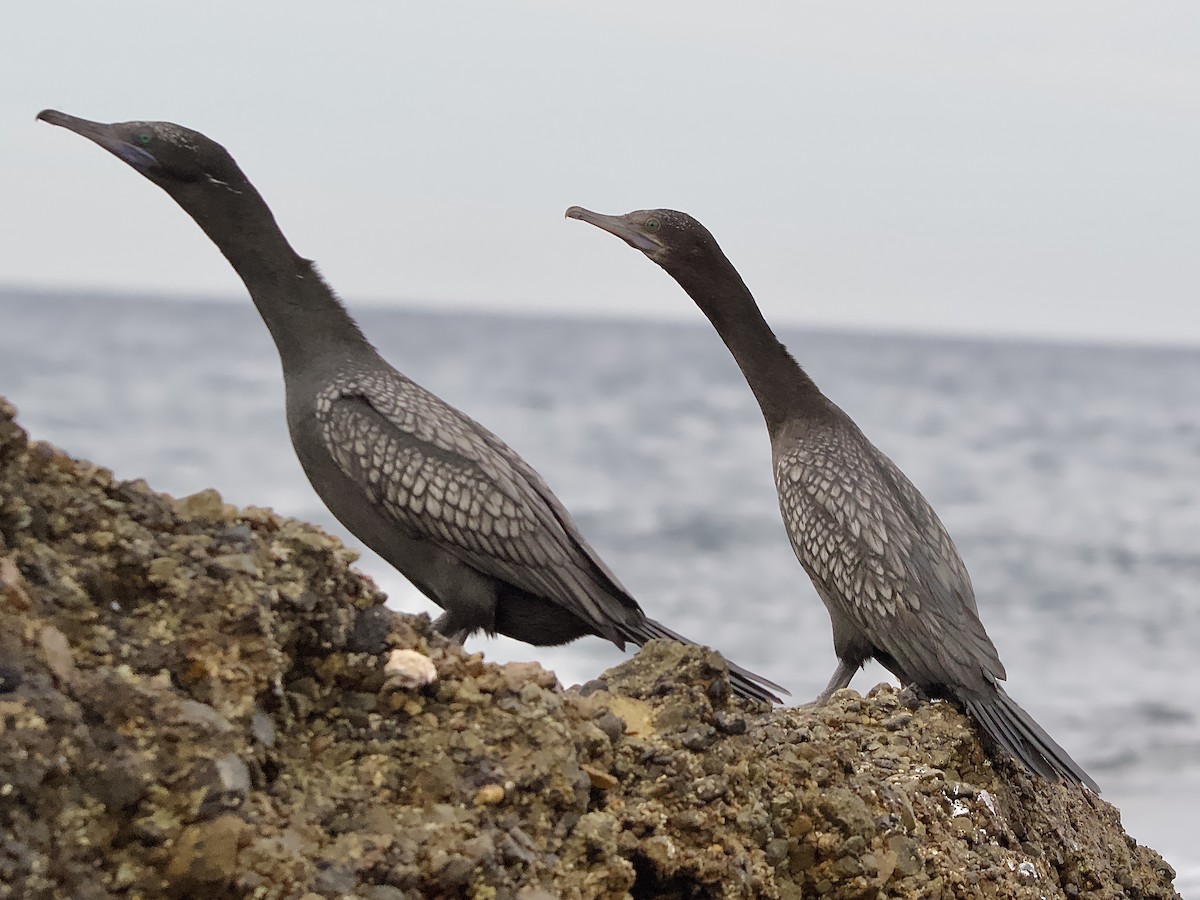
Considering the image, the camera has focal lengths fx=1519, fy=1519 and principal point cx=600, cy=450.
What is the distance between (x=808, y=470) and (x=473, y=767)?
12.6ft

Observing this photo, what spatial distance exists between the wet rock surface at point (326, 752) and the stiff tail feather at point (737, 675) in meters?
0.55

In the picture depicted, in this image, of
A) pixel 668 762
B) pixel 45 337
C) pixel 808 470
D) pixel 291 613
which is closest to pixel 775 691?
pixel 668 762

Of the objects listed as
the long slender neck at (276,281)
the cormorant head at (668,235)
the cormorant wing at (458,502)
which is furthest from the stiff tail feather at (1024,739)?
the long slender neck at (276,281)

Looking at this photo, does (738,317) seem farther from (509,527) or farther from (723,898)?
(723,898)

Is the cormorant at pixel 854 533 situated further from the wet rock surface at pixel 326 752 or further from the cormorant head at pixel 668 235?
the wet rock surface at pixel 326 752

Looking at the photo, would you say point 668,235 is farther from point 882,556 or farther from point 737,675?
point 737,675

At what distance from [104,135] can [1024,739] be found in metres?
4.26

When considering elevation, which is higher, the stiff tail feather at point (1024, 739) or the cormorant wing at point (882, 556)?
the cormorant wing at point (882, 556)

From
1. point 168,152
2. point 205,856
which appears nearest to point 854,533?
point 168,152

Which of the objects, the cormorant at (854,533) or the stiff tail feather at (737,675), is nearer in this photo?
the stiff tail feather at (737,675)

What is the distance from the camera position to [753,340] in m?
7.50

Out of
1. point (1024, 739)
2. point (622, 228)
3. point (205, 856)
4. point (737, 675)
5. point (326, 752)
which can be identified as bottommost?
point (205, 856)

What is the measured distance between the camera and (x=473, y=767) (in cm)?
363

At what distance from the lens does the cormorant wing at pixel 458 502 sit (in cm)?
554
